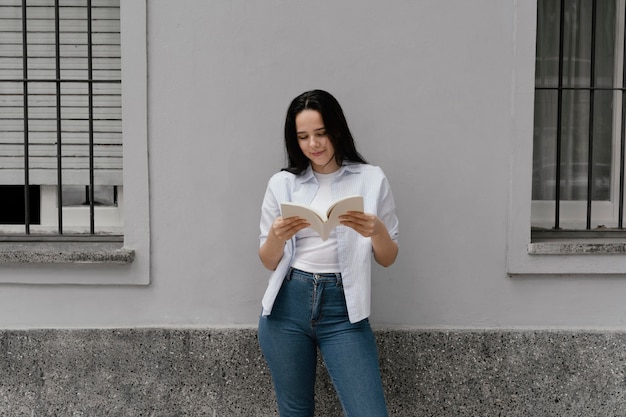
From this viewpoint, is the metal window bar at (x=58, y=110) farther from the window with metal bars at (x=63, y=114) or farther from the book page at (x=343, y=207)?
the book page at (x=343, y=207)

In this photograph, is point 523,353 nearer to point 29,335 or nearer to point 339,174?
point 339,174

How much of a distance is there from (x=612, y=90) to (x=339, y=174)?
229cm

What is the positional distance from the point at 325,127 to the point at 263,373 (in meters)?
1.74

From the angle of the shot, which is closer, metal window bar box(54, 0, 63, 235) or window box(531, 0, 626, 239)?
metal window bar box(54, 0, 63, 235)

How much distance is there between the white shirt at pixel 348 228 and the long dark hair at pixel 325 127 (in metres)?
0.05

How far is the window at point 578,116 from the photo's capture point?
465 cm

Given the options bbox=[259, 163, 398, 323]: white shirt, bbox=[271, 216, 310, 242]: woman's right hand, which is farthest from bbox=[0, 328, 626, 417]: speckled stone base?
bbox=[271, 216, 310, 242]: woman's right hand

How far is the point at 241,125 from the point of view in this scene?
4.21m

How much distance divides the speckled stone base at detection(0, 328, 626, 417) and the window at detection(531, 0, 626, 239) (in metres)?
0.88

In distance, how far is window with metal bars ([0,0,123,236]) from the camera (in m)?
4.57

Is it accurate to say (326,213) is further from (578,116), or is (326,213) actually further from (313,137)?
(578,116)

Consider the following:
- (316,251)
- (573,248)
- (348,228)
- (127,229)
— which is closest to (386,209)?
(348,228)

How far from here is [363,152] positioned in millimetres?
4211

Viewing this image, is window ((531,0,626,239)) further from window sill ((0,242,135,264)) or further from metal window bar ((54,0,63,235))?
metal window bar ((54,0,63,235))
